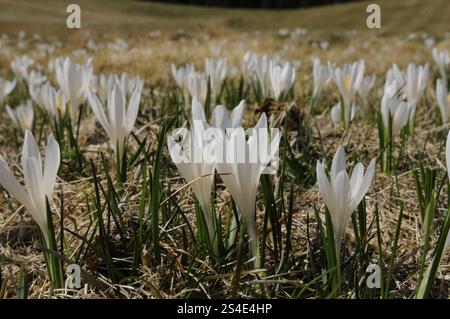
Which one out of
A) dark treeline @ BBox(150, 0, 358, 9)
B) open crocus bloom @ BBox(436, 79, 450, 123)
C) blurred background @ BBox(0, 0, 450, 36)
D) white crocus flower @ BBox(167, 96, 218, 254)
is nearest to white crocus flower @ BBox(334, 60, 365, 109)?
open crocus bloom @ BBox(436, 79, 450, 123)

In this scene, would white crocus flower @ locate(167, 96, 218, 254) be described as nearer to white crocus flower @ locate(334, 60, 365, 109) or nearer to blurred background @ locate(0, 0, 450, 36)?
white crocus flower @ locate(334, 60, 365, 109)

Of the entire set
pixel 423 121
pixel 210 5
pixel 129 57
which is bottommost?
pixel 423 121

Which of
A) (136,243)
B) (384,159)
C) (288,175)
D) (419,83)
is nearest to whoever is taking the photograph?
(136,243)

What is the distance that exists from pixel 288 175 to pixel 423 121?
1280 millimetres

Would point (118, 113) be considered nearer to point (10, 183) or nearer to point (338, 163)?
point (10, 183)

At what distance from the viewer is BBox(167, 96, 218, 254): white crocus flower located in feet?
3.48

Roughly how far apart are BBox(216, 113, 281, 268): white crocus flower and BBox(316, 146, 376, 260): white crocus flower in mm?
109

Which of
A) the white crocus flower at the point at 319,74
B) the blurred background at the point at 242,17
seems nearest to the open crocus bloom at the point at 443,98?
the white crocus flower at the point at 319,74

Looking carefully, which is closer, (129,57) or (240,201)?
(240,201)

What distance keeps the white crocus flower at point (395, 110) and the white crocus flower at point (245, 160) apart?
0.89 metres
